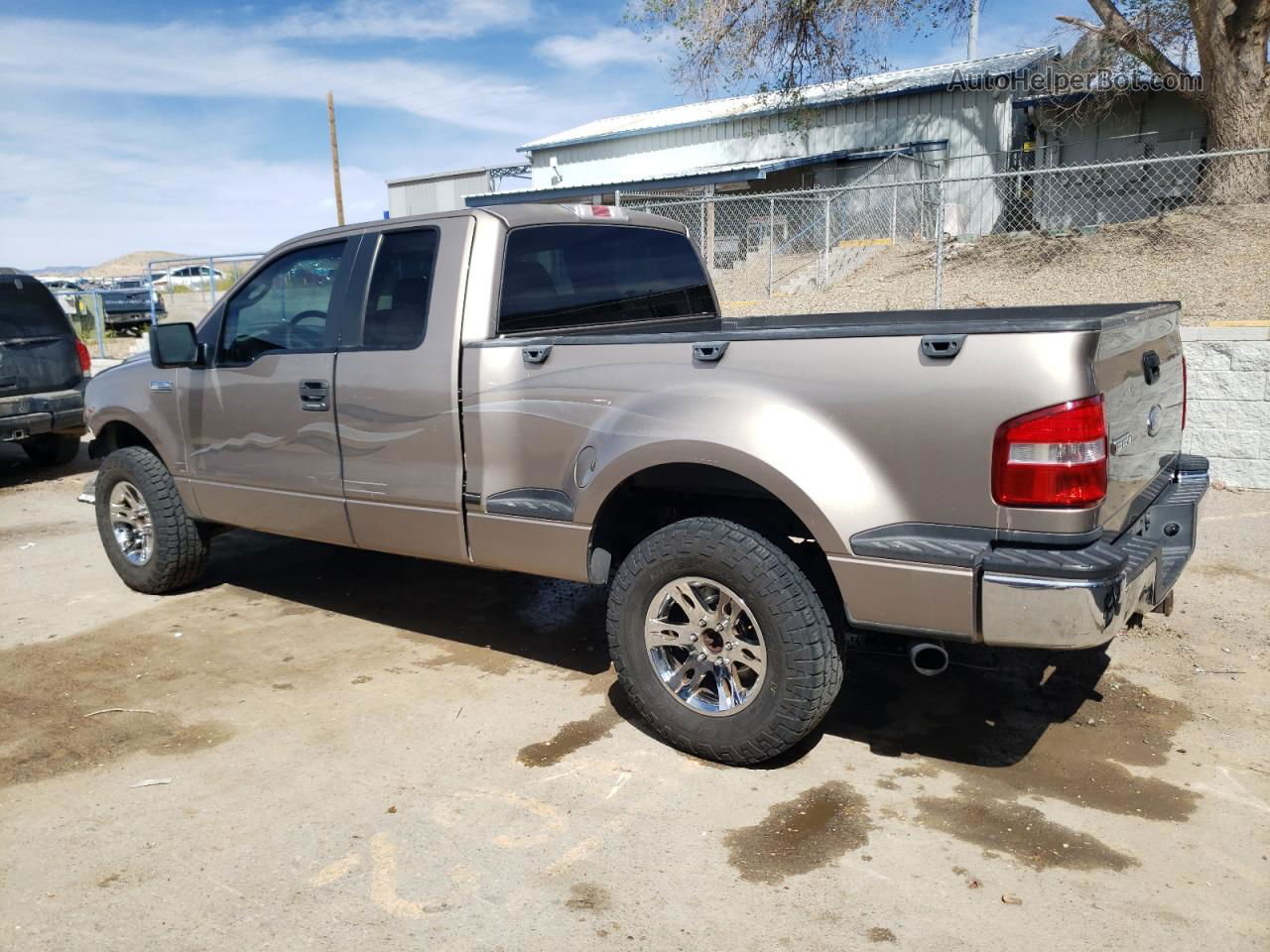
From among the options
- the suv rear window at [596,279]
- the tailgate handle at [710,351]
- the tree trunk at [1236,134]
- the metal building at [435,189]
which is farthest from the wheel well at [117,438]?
the metal building at [435,189]

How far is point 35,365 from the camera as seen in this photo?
934 cm

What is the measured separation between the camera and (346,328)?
4.62 m

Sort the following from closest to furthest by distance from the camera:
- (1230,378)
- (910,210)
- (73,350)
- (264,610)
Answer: (264,610)
(1230,378)
(73,350)
(910,210)

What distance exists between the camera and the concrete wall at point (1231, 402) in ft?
24.6

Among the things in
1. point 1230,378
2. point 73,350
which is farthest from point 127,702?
point 1230,378

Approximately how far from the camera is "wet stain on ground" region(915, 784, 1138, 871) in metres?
3.04

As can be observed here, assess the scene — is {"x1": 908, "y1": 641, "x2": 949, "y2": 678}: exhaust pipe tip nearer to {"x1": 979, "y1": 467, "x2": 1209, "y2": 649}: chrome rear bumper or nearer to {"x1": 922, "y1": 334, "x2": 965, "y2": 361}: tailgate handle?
{"x1": 979, "y1": 467, "x2": 1209, "y2": 649}: chrome rear bumper

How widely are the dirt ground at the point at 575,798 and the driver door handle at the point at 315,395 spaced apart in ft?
3.93

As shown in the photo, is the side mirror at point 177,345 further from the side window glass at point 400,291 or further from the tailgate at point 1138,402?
the tailgate at point 1138,402

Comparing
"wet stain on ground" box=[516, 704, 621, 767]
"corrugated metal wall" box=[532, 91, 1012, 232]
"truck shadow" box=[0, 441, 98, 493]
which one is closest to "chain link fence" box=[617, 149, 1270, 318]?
"corrugated metal wall" box=[532, 91, 1012, 232]

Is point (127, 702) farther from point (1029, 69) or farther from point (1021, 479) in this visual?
point (1029, 69)

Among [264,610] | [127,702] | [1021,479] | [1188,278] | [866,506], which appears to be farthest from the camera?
[1188,278]

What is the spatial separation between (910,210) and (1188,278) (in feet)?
30.2

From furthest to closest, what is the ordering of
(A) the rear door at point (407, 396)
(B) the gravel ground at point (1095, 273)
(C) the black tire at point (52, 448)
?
(B) the gravel ground at point (1095, 273), (C) the black tire at point (52, 448), (A) the rear door at point (407, 396)
